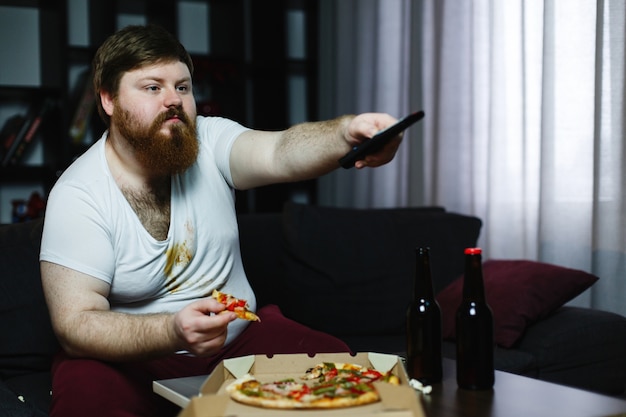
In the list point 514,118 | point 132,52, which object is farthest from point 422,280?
point 514,118

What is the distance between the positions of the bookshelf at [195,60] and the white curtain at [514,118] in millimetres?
597

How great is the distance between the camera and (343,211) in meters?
2.84

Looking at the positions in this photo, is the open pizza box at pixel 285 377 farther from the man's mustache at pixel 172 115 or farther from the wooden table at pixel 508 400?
the man's mustache at pixel 172 115

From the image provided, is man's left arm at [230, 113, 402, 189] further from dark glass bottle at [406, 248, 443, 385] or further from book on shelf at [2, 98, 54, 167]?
book on shelf at [2, 98, 54, 167]

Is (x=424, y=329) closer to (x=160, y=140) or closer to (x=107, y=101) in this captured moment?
(x=160, y=140)

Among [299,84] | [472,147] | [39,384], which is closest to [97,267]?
[39,384]

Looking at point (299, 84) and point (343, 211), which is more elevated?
point (299, 84)

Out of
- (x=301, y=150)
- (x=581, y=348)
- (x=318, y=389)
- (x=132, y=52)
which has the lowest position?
(x=581, y=348)

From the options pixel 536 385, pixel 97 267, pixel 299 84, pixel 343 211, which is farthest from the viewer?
pixel 299 84

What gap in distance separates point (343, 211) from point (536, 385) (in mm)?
1480

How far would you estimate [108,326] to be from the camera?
1641mm

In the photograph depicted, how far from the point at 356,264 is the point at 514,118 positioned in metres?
0.85

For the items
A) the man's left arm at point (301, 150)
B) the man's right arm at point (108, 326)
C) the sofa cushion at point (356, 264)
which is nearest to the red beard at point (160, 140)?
the man's left arm at point (301, 150)

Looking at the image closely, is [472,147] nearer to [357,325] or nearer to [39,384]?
[357,325]
